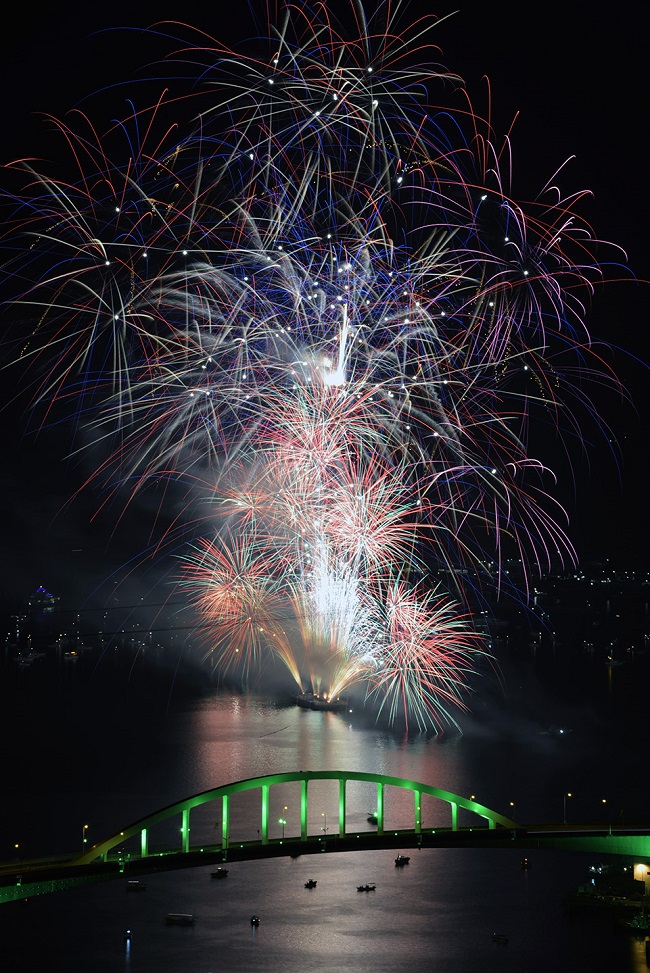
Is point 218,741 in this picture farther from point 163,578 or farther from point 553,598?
point 553,598

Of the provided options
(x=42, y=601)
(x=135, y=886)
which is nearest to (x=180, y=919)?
(x=135, y=886)

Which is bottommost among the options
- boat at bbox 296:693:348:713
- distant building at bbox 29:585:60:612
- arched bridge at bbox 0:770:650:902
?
arched bridge at bbox 0:770:650:902

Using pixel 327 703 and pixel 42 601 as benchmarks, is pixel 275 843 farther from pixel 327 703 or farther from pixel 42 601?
pixel 42 601

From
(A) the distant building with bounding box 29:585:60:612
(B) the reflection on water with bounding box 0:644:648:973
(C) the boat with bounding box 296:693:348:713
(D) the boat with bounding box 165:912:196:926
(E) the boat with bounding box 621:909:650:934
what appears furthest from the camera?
(A) the distant building with bounding box 29:585:60:612

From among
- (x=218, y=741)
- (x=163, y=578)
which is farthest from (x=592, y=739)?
(x=163, y=578)

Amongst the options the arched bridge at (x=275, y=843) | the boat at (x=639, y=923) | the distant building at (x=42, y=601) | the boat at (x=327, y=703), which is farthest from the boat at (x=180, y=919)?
the distant building at (x=42, y=601)

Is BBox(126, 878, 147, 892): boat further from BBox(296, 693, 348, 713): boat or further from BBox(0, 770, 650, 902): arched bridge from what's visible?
BBox(296, 693, 348, 713): boat

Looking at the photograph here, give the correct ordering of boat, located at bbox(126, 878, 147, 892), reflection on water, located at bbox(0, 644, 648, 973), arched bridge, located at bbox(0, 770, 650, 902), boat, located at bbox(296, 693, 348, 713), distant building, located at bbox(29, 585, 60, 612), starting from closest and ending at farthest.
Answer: arched bridge, located at bbox(0, 770, 650, 902), reflection on water, located at bbox(0, 644, 648, 973), boat, located at bbox(126, 878, 147, 892), boat, located at bbox(296, 693, 348, 713), distant building, located at bbox(29, 585, 60, 612)

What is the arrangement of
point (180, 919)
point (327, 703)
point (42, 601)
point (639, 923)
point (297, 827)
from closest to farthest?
point (639, 923)
point (180, 919)
point (297, 827)
point (327, 703)
point (42, 601)

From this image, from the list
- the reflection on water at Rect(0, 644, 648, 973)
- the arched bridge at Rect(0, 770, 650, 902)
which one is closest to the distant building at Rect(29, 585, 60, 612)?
the reflection on water at Rect(0, 644, 648, 973)
